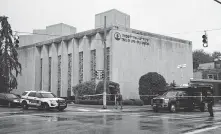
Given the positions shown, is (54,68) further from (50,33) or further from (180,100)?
(180,100)

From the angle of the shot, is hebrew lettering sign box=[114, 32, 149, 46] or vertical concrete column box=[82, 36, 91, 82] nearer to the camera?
hebrew lettering sign box=[114, 32, 149, 46]

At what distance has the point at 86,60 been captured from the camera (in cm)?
3481

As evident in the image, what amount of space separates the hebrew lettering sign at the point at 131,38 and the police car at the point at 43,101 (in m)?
12.5

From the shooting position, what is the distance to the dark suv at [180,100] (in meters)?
21.2

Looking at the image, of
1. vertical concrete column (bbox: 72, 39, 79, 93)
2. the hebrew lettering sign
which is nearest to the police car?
the hebrew lettering sign

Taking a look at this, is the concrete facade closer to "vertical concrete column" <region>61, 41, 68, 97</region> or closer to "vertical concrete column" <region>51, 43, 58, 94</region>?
"vertical concrete column" <region>51, 43, 58, 94</region>

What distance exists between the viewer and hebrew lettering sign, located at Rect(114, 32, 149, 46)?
1252 inches

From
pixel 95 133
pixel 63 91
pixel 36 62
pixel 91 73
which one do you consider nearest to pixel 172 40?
pixel 91 73

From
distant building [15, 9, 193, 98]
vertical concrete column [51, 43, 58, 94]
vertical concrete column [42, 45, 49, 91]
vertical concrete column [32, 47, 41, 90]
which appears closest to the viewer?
distant building [15, 9, 193, 98]

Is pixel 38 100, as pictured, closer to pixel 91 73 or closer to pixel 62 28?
pixel 91 73

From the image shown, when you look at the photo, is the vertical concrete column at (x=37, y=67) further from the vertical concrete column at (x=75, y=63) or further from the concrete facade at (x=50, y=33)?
the vertical concrete column at (x=75, y=63)

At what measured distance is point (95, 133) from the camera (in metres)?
9.28

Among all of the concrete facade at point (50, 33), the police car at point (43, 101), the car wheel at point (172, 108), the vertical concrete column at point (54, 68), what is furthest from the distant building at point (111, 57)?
the car wheel at point (172, 108)

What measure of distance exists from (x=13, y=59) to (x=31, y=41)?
1036 centimetres
